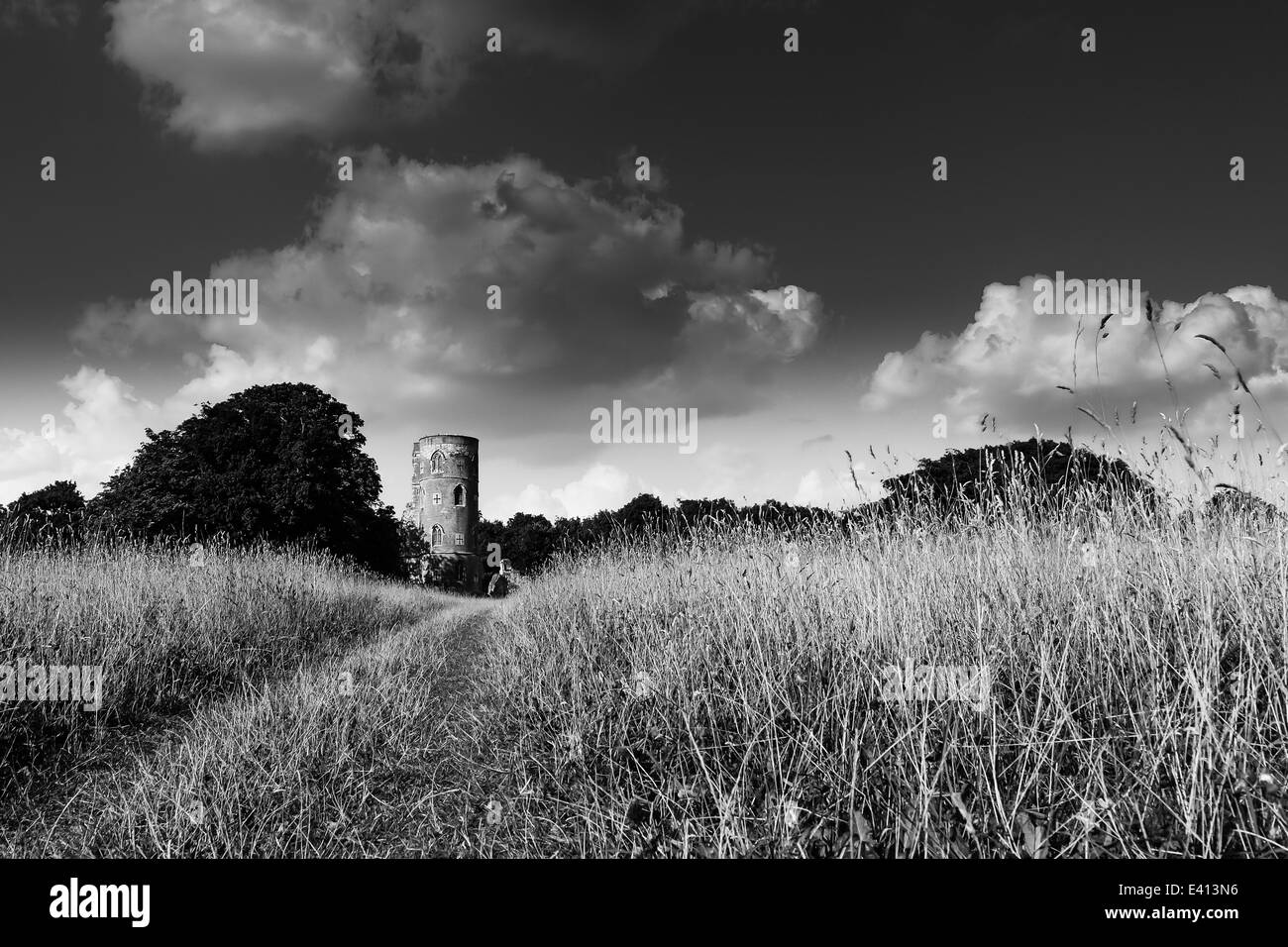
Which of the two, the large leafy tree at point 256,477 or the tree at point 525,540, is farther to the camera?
the tree at point 525,540

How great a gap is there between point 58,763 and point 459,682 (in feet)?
9.67

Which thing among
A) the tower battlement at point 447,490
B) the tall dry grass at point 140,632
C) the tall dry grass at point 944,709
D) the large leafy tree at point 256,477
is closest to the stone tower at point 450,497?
the tower battlement at point 447,490

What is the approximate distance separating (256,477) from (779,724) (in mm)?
27017

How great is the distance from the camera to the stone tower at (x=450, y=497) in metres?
49.1

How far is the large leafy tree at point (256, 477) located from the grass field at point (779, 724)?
20.3m

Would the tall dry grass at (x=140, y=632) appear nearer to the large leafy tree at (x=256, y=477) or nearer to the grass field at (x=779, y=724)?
the grass field at (x=779, y=724)

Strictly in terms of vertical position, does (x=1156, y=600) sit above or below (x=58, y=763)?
above

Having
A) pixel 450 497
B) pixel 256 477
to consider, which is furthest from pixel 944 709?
pixel 450 497

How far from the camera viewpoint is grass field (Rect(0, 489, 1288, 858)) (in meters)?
2.33

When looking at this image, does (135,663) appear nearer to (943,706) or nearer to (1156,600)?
(943,706)

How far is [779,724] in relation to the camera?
3.20 metres

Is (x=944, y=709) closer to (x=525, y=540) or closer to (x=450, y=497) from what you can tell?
(x=450, y=497)
